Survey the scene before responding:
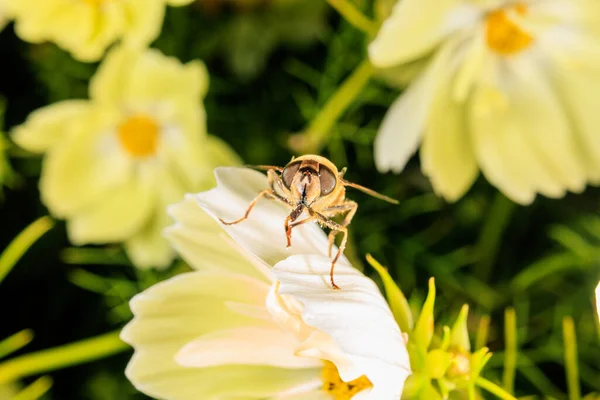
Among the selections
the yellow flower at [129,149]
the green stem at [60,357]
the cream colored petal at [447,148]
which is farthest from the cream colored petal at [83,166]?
the cream colored petal at [447,148]

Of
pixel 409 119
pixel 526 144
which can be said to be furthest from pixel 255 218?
pixel 526 144

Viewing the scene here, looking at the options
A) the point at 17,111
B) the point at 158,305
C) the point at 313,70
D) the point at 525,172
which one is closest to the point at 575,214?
the point at 525,172

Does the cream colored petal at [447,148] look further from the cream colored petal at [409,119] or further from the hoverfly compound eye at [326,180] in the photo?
the hoverfly compound eye at [326,180]

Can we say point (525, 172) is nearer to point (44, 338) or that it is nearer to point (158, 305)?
point (158, 305)

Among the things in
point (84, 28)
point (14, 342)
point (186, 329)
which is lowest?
point (14, 342)

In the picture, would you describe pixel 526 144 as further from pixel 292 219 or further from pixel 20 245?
pixel 20 245
